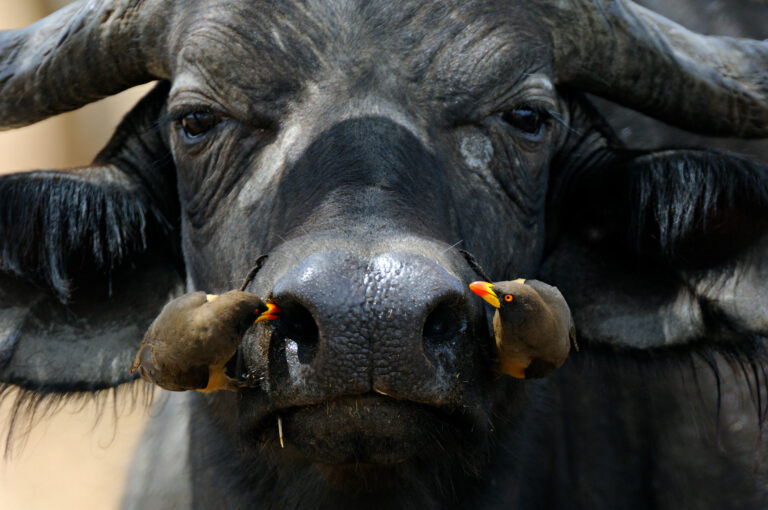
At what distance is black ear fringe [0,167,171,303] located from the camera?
Result: 319 cm

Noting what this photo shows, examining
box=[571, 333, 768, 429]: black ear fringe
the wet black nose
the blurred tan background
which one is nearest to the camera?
the wet black nose

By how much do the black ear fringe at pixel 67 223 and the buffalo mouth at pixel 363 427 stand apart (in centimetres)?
124

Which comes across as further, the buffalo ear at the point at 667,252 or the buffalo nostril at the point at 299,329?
the buffalo ear at the point at 667,252

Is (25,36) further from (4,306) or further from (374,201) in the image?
(374,201)

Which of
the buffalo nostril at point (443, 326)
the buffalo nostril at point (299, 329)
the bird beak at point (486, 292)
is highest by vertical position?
the buffalo nostril at point (299, 329)

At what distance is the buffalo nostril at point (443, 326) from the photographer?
2258 mm

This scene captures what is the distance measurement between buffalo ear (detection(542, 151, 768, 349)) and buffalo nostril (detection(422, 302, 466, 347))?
3.82 feet

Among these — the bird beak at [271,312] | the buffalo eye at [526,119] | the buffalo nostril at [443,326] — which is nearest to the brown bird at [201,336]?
the bird beak at [271,312]

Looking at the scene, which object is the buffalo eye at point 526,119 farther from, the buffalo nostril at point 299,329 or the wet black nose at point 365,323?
the buffalo nostril at point 299,329

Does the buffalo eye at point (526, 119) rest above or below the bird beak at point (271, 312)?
below

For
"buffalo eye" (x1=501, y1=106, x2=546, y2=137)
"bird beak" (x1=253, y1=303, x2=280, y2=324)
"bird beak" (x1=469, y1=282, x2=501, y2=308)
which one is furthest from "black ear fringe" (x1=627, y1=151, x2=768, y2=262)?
"bird beak" (x1=253, y1=303, x2=280, y2=324)

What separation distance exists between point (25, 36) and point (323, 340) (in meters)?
2.01

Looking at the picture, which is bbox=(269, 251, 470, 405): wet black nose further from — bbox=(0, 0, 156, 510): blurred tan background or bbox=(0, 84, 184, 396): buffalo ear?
bbox=(0, 0, 156, 510): blurred tan background

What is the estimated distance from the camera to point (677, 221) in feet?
10.3
